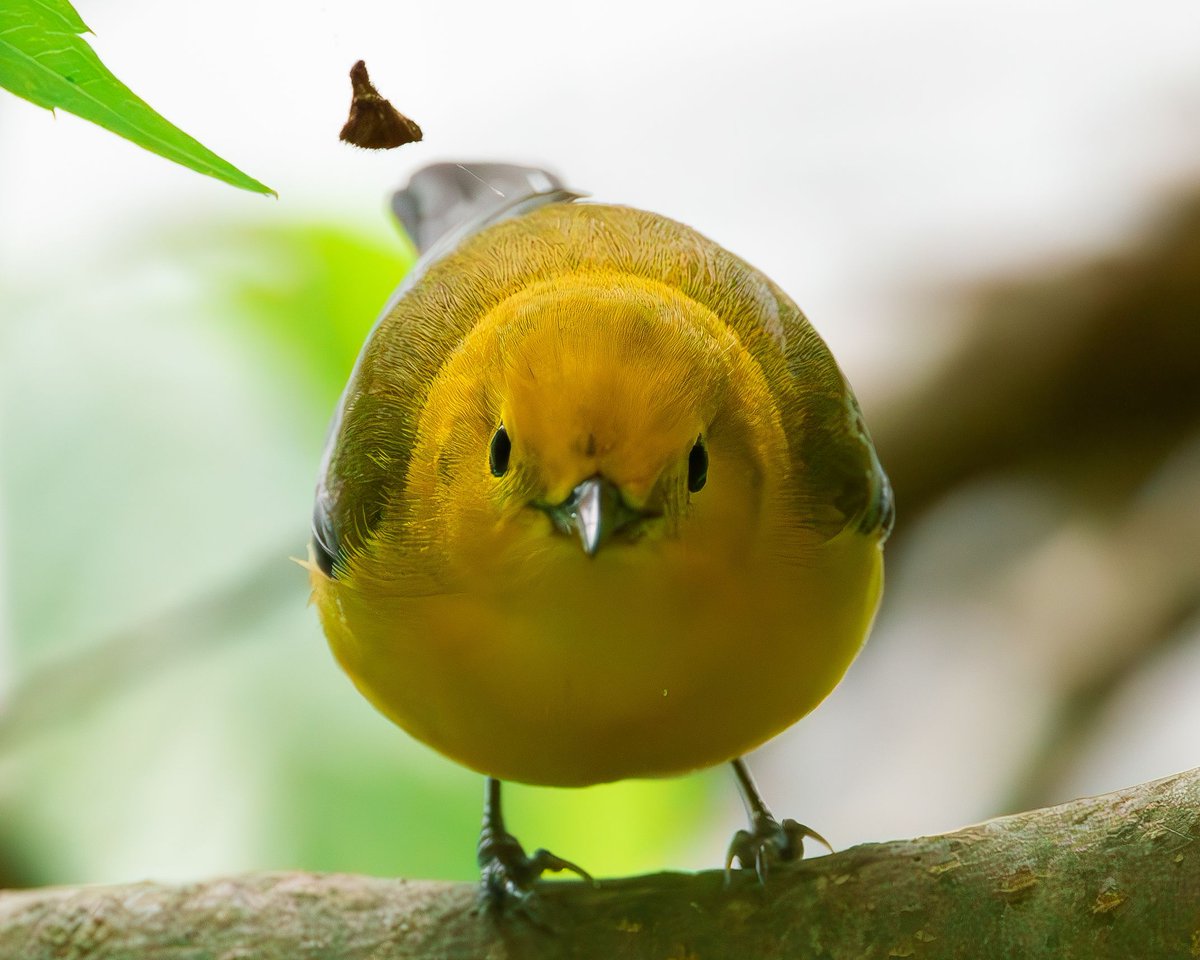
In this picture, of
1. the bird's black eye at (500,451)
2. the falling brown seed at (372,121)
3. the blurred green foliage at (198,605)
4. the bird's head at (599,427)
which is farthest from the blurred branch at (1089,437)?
the falling brown seed at (372,121)

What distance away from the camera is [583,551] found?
5.67ft

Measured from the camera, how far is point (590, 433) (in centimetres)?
167

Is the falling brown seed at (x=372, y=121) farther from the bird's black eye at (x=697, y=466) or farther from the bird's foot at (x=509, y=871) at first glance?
the bird's foot at (x=509, y=871)

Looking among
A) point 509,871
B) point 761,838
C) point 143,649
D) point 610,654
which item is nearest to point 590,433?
point 610,654

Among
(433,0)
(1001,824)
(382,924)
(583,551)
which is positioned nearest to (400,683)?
(382,924)

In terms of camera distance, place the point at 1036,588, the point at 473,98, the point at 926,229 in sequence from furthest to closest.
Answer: the point at 926,229 → the point at 1036,588 → the point at 473,98

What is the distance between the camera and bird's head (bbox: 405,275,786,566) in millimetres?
1677

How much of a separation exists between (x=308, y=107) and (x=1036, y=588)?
3342 mm

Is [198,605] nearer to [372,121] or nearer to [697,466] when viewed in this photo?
[697,466]

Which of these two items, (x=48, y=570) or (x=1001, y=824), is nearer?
(x=1001, y=824)

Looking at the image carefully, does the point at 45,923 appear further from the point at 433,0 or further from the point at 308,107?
the point at 433,0

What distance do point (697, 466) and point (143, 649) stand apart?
268 cm

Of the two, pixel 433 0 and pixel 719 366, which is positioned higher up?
pixel 433 0

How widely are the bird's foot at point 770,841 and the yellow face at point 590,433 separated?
2.55 ft
